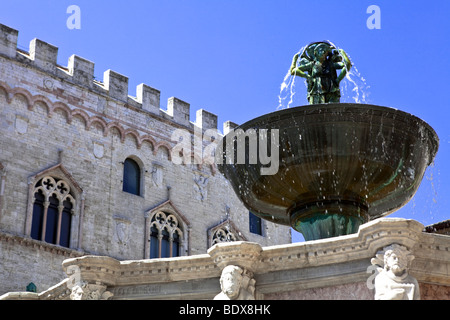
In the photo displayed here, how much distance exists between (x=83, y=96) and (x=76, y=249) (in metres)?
5.11

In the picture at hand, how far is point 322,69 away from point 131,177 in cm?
1471

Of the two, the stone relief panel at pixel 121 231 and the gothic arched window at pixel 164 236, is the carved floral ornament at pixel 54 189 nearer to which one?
the stone relief panel at pixel 121 231

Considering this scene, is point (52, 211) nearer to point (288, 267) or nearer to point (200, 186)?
point (200, 186)

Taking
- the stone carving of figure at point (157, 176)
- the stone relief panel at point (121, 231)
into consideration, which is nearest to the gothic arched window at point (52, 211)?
the stone relief panel at point (121, 231)

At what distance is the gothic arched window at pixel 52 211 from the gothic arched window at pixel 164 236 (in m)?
3.10

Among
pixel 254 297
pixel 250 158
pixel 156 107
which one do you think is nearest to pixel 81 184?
pixel 156 107

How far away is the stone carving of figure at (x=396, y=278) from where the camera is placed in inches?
226

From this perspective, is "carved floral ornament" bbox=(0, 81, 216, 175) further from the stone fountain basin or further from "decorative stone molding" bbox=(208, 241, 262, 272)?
"decorative stone molding" bbox=(208, 241, 262, 272)

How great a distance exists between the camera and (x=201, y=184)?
25.3m

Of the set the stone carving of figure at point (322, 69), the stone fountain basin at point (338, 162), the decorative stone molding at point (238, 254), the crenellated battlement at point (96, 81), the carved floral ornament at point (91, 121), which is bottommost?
the decorative stone molding at point (238, 254)

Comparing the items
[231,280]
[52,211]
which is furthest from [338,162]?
[52,211]

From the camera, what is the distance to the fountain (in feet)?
26.6

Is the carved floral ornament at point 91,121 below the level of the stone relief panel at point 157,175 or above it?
above

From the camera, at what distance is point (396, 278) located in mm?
5809
